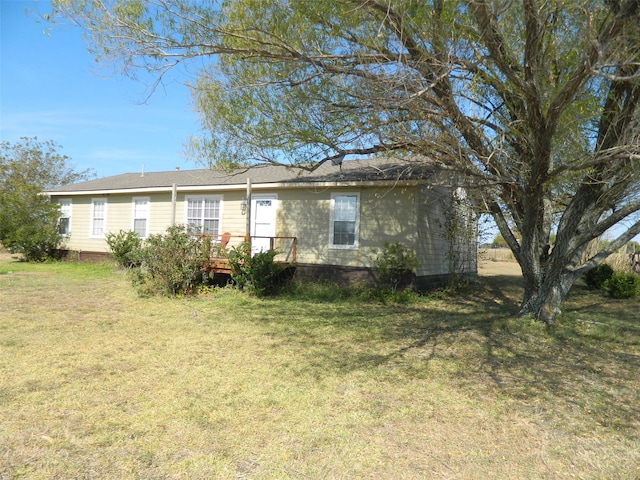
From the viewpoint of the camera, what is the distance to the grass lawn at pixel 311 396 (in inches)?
129

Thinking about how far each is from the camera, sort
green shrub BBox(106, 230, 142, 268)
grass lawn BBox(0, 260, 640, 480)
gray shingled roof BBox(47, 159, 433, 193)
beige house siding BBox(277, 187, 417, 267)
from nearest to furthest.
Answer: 1. grass lawn BBox(0, 260, 640, 480)
2. gray shingled roof BBox(47, 159, 433, 193)
3. beige house siding BBox(277, 187, 417, 267)
4. green shrub BBox(106, 230, 142, 268)

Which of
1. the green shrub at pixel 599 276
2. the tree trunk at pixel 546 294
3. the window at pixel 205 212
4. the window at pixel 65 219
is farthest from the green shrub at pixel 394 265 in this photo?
the window at pixel 65 219

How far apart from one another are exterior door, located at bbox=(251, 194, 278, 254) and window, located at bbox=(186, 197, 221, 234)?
58.8 inches

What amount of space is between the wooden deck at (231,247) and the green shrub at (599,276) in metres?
9.81

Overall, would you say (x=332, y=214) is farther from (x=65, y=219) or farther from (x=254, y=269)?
(x=65, y=219)

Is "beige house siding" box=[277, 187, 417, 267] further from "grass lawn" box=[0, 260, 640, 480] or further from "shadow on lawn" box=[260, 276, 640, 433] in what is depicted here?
"grass lawn" box=[0, 260, 640, 480]

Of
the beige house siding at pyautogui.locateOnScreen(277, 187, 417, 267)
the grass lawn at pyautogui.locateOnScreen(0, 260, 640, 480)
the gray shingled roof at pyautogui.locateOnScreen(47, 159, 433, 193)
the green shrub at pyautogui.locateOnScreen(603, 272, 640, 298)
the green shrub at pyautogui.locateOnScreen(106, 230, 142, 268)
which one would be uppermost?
the gray shingled roof at pyautogui.locateOnScreen(47, 159, 433, 193)

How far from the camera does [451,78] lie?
659 cm

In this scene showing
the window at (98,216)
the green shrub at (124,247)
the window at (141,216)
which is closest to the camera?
the green shrub at (124,247)

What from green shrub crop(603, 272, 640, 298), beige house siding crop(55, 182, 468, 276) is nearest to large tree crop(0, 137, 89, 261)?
beige house siding crop(55, 182, 468, 276)

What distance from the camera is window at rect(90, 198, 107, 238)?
1795 cm

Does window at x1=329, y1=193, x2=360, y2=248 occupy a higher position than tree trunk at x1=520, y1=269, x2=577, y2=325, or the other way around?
window at x1=329, y1=193, x2=360, y2=248

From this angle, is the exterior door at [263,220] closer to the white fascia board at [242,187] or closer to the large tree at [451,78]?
the white fascia board at [242,187]

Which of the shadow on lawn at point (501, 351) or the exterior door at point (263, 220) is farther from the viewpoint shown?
the exterior door at point (263, 220)
